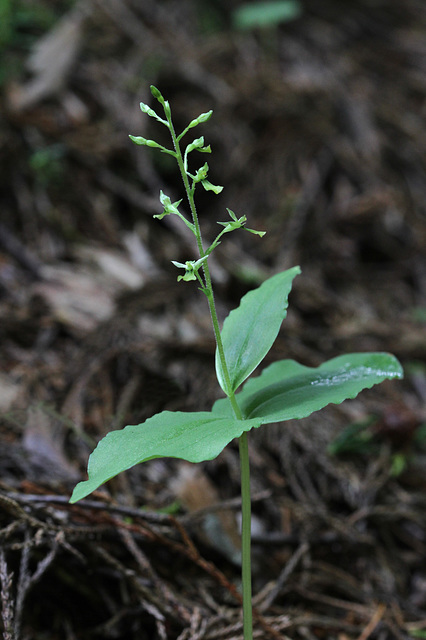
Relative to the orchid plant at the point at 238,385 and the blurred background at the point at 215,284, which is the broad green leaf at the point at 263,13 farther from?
the orchid plant at the point at 238,385

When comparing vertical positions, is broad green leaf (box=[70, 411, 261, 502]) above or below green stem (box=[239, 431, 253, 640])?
above

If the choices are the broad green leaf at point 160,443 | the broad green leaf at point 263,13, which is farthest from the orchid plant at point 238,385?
the broad green leaf at point 263,13

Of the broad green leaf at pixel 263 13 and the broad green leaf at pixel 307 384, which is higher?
the broad green leaf at pixel 307 384

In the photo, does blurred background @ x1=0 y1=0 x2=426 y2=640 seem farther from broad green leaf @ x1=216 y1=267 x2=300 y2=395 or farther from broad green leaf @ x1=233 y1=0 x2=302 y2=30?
broad green leaf @ x1=216 y1=267 x2=300 y2=395

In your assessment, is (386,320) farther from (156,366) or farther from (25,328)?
(25,328)

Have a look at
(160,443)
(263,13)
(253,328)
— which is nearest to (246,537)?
(160,443)

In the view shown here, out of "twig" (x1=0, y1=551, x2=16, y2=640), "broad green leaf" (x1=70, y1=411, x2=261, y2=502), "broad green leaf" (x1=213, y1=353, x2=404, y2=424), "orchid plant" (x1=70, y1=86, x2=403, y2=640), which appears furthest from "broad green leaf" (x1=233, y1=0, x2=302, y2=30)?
"twig" (x1=0, y1=551, x2=16, y2=640)
